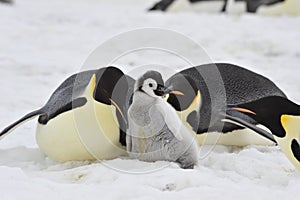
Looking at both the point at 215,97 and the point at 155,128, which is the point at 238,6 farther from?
A: the point at 155,128

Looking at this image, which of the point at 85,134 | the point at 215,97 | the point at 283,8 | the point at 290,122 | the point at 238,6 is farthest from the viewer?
the point at 238,6

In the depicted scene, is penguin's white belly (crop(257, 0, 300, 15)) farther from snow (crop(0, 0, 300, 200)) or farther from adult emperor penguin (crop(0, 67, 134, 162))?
adult emperor penguin (crop(0, 67, 134, 162))

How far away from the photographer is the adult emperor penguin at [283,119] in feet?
6.04

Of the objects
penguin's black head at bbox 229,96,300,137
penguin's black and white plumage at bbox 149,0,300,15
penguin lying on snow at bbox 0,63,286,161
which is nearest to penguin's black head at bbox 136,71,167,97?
penguin lying on snow at bbox 0,63,286,161

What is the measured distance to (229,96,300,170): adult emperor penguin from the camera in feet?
6.04

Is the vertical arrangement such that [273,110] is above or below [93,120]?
above

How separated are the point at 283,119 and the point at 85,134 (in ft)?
2.32

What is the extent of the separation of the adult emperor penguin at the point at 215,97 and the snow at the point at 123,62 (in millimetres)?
68

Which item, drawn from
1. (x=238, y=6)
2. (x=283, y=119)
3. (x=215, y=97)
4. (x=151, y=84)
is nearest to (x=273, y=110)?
(x=283, y=119)

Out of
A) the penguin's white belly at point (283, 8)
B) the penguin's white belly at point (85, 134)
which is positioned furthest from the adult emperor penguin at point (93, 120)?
the penguin's white belly at point (283, 8)

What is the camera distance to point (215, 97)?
2.43 m

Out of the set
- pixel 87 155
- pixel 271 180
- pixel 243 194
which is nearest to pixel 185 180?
pixel 243 194

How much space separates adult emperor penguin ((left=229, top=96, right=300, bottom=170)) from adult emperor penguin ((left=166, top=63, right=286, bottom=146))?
Result: 0.35 meters

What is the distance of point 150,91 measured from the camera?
1899mm
